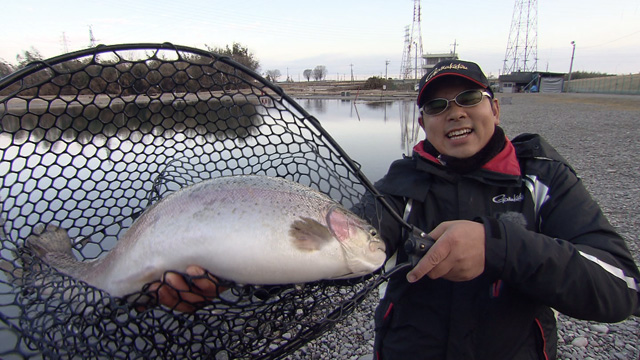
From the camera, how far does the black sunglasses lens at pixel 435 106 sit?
220cm

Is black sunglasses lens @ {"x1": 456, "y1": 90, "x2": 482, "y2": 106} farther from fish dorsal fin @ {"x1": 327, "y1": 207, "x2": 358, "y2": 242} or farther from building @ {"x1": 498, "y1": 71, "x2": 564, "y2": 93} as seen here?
building @ {"x1": 498, "y1": 71, "x2": 564, "y2": 93}

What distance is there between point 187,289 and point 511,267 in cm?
151

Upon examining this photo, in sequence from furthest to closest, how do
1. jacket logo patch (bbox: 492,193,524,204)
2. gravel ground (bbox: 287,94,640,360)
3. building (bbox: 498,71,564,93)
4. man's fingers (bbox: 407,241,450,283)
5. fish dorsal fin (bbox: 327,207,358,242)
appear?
1. building (bbox: 498,71,564,93)
2. gravel ground (bbox: 287,94,640,360)
3. jacket logo patch (bbox: 492,193,524,204)
4. fish dorsal fin (bbox: 327,207,358,242)
5. man's fingers (bbox: 407,241,450,283)

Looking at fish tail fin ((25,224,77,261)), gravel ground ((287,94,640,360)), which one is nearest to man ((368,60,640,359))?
gravel ground ((287,94,640,360))

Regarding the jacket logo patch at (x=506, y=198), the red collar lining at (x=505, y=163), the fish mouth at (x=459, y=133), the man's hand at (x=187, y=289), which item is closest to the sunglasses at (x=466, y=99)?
the fish mouth at (x=459, y=133)

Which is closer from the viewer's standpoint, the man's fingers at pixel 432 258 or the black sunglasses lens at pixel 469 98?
the man's fingers at pixel 432 258

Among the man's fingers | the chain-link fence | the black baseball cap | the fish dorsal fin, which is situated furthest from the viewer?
the chain-link fence

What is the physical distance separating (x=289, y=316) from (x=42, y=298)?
1184 millimetres

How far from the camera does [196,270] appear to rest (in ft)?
5.57

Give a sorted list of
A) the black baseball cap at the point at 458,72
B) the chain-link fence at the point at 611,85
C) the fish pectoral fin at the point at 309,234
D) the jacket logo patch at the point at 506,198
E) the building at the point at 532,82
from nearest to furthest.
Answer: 1. the fish pectoral fin at the point at 309,234
2. the jacket logo patch at the point at 506,198
3. the black baseball cap at the point at 458,72
4. the chain-link fence at the point at 611,85
5. the building at the point at 532,82

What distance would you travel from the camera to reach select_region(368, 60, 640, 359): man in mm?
1557

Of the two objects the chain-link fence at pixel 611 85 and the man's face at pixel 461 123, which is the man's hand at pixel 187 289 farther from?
the chain-link fence at pixel 611 85

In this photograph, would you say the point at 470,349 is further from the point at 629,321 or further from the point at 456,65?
the point at 629,321

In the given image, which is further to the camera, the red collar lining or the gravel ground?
the gravel ground
